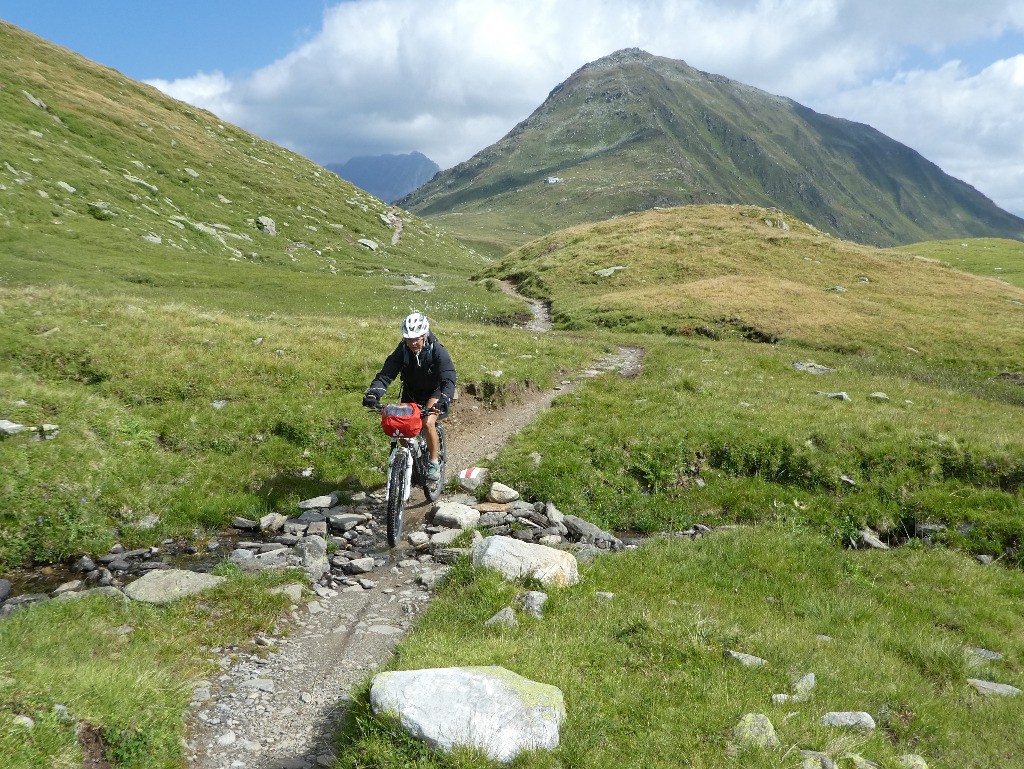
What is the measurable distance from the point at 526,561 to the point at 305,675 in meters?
3.70

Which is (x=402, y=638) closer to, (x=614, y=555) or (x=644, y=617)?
(x=644, y=617)

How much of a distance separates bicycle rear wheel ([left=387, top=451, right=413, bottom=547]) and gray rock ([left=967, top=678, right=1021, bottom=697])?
30.6 feet

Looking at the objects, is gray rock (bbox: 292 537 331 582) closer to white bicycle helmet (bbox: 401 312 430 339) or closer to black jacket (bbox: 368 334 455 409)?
black jacket (bbox: 368 334 455 409)

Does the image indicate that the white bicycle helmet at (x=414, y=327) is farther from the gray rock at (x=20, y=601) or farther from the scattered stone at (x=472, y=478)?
the gray rock at (x=20, y=601)

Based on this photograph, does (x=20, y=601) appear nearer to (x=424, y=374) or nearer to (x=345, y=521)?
(x=345, y=521)

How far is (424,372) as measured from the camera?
41.1 ft

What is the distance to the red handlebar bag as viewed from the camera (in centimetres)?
1121

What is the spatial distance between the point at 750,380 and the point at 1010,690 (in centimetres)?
1823

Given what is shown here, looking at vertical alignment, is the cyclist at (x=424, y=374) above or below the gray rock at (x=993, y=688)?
above

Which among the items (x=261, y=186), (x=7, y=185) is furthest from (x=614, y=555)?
(x=261, y=186)

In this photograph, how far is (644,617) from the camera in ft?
25.7

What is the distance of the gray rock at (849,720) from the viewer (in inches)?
234

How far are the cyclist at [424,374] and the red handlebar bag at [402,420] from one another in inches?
16.1

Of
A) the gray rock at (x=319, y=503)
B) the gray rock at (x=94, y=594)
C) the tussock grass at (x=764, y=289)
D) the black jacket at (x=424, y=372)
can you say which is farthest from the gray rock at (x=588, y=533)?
the tussock grass at (x=764, y=289)
